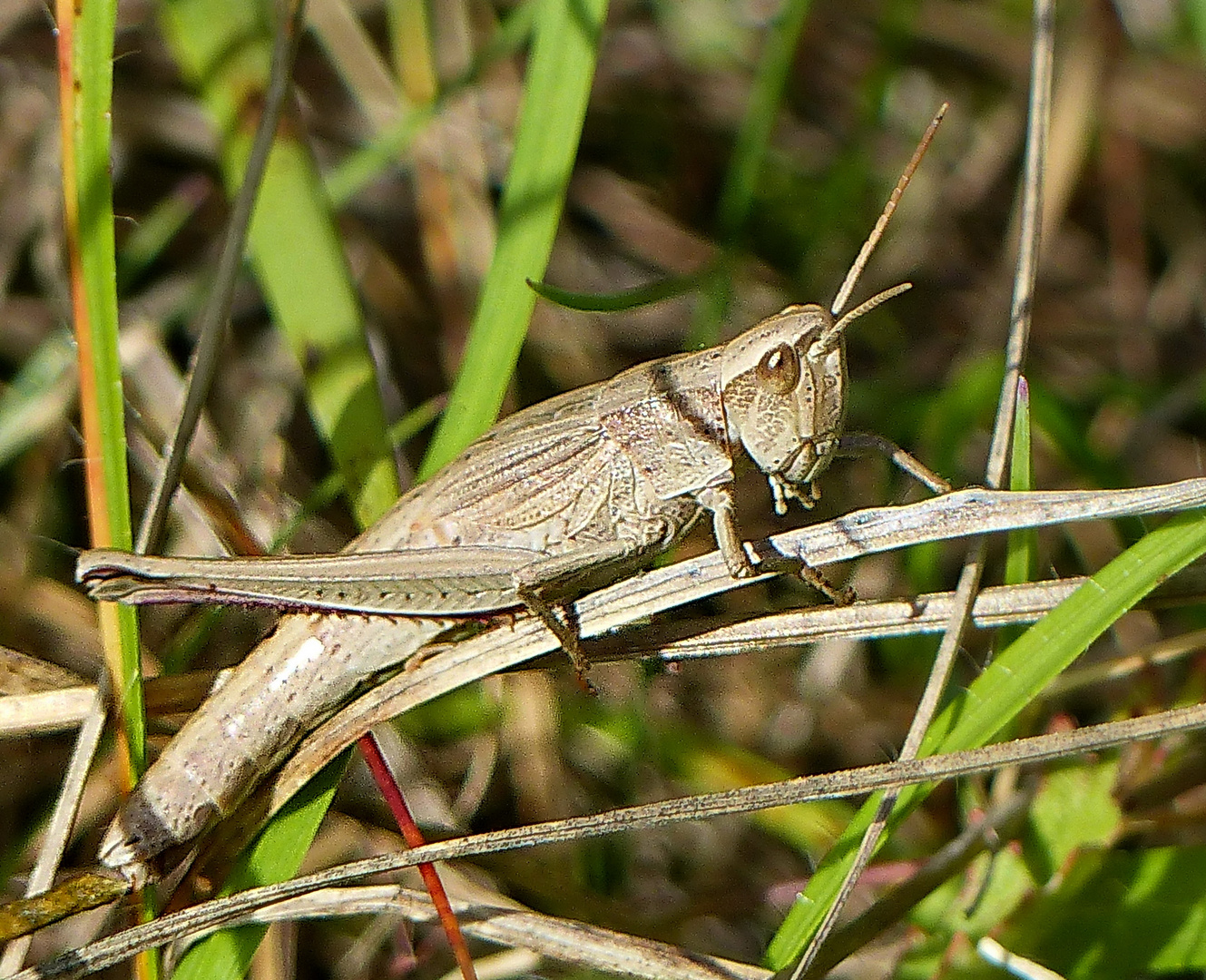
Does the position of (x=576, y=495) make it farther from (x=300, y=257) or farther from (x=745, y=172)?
(x=745, y=172)

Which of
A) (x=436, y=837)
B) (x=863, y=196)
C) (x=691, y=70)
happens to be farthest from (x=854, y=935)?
(x=691, y=70)

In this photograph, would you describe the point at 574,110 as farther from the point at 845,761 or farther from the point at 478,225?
the point at 845,761

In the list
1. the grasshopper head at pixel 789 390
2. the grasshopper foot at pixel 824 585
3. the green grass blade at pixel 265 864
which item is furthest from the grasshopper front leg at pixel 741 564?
the green grass blade at pixel 265 864

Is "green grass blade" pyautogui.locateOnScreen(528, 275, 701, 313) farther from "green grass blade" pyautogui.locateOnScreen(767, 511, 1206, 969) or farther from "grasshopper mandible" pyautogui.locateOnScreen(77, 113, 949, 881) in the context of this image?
"green grass blade" pyautogui.locateOnScreen(767, 511, 1206, 969)

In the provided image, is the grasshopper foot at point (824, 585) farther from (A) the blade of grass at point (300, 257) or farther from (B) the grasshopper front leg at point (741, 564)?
(A) the blade of grass at point (300, 257)

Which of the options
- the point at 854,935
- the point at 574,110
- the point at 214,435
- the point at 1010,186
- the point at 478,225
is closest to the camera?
the point at 854,935
